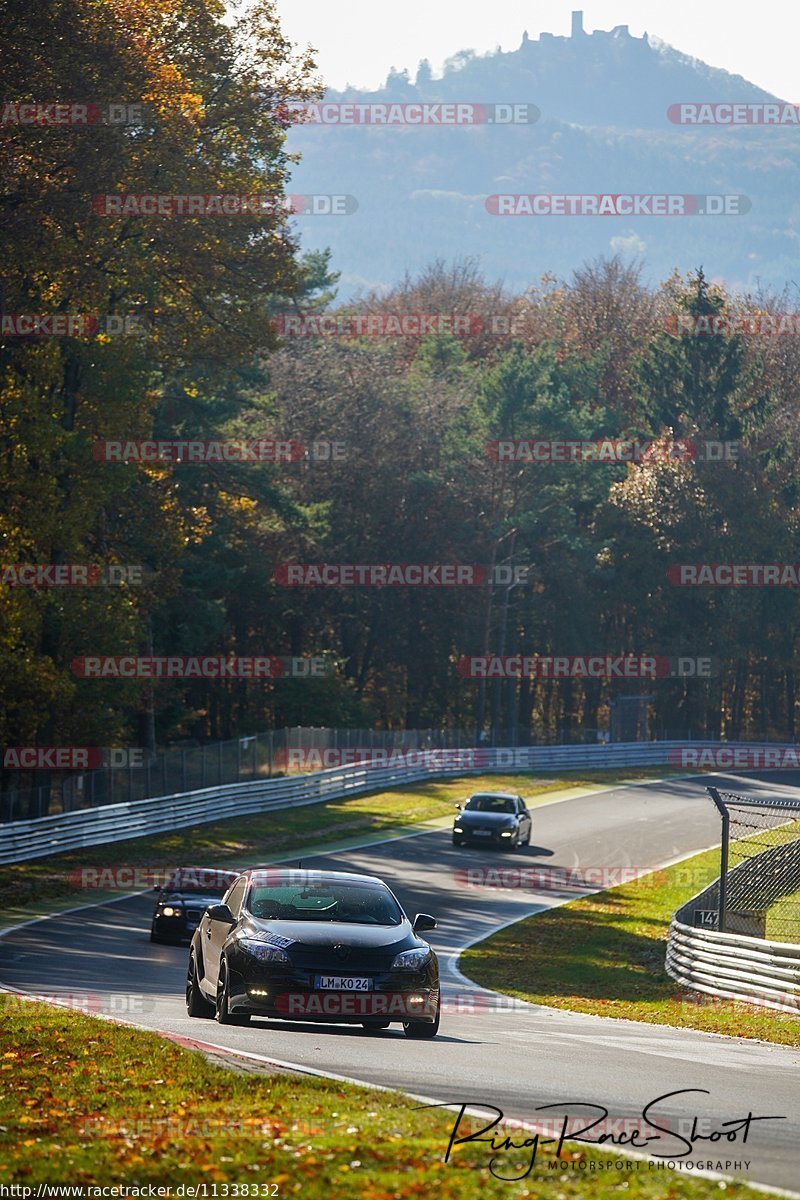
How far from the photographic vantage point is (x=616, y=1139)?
8.80 metres

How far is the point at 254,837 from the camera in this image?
41.7 m

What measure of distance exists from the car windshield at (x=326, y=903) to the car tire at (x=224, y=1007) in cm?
56

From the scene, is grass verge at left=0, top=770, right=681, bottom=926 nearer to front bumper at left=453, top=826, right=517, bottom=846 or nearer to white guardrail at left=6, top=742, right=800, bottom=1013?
white guardrail at left=6, top=742, right=800, bottom=1013

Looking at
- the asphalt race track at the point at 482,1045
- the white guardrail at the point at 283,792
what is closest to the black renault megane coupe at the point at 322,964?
the asphalt race track at the point at 482,1045

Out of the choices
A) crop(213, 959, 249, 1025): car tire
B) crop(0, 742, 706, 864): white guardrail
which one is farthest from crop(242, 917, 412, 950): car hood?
crop(0, 742, 706, 864): white guardrail

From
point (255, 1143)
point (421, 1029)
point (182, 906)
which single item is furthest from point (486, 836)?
point (255, 1143)

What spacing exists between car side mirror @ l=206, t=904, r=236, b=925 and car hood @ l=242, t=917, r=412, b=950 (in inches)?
9.8

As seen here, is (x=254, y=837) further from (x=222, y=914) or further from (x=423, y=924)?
(x=222, y=914)

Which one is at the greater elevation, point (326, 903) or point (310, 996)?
point (326, 903)

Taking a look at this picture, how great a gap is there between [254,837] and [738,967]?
74.9 feet

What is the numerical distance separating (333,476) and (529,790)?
70.3 feet

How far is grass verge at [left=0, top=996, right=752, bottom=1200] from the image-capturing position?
7.55 meters

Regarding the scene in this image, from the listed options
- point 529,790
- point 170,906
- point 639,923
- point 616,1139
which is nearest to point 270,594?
point 529,790

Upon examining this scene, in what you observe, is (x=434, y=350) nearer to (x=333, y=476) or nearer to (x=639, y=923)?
(x=333, y=476)
